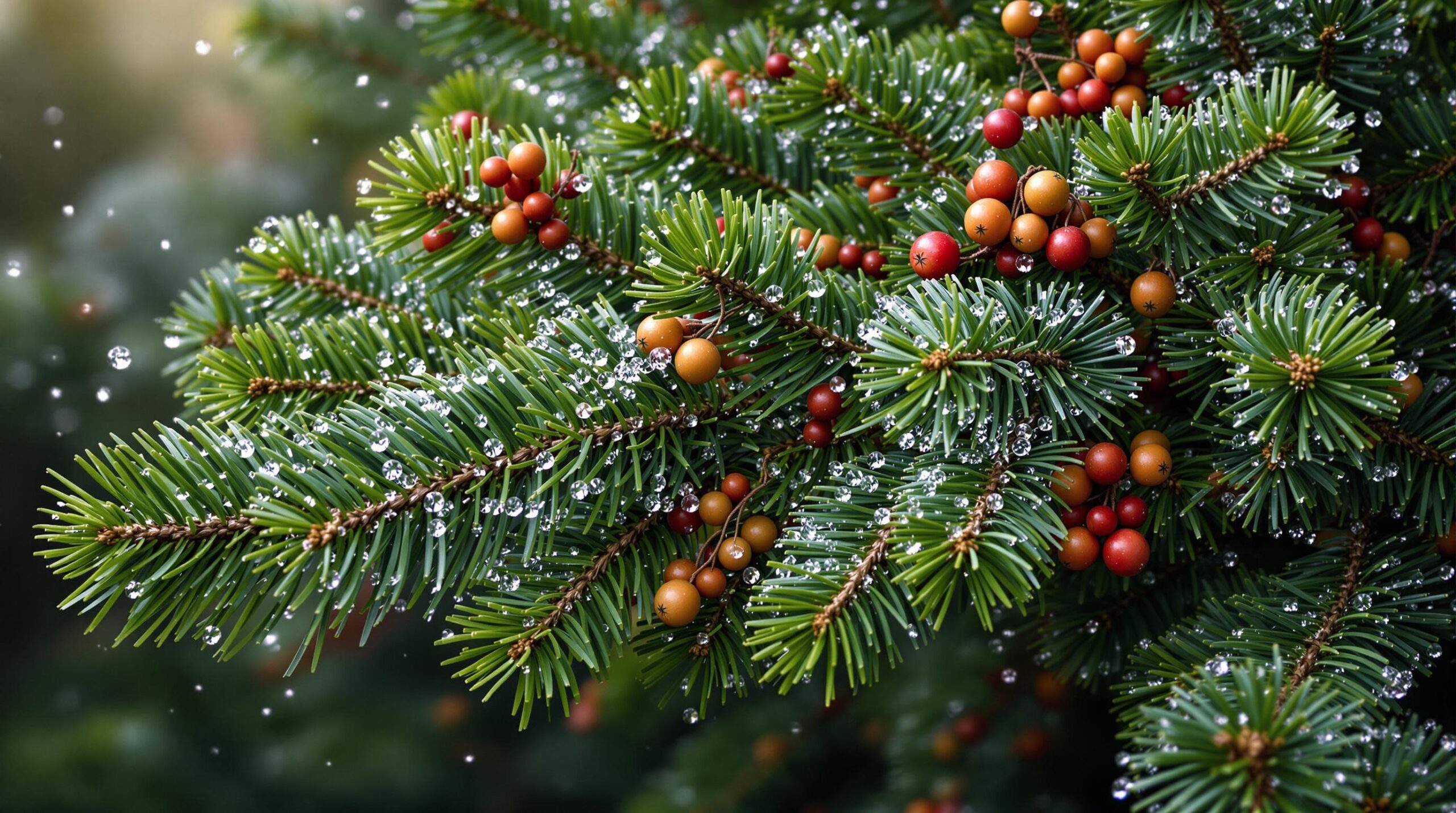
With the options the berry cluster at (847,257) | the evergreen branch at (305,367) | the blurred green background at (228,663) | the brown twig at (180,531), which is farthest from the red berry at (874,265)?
the blurred green background at (228,663)

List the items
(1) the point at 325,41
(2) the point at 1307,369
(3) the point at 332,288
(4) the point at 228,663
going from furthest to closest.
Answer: (4) the point at 228,663, (1) the point at 325,41, (3) the point at 332,288, (2) the point at 1307,369

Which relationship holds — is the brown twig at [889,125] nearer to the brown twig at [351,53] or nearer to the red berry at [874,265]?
the red berry at [874,265]

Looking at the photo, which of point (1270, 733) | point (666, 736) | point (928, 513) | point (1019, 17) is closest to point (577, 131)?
point (1019, 17)

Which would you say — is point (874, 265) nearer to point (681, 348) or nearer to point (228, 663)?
point (681, 348)

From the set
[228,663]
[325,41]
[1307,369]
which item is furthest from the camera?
[228,663]

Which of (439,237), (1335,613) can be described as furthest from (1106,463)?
(439,237)

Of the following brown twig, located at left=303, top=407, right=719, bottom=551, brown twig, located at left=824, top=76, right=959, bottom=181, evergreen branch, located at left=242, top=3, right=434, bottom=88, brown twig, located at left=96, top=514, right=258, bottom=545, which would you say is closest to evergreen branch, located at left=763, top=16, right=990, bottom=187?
brown twig, located at left=824, top=76, right=959, bottom=181
